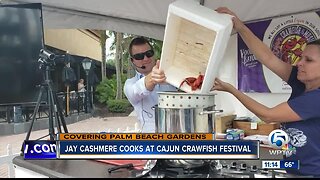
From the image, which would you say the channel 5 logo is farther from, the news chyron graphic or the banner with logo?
the banner with logo

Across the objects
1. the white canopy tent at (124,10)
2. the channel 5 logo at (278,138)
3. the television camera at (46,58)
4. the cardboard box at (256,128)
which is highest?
the white canopy tent at (124,10)

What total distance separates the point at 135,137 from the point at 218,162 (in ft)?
1.06

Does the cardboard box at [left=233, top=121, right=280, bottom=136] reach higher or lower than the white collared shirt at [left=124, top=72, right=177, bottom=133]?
lower

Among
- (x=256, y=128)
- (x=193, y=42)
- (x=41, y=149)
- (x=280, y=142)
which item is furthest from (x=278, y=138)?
(x=256, y=128)

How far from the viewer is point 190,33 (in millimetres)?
1215

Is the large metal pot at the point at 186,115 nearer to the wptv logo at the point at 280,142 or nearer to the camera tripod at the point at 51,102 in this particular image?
the wptv logo at the point at 280,142

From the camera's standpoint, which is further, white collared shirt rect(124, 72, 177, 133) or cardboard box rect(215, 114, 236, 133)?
cardboard box rect(215, 114, 236, 133)

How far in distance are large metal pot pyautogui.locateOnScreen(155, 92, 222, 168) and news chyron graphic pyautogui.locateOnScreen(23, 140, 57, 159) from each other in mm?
385

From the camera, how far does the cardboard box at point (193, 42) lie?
111cm

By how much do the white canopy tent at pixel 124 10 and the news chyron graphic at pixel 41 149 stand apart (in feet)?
3.86

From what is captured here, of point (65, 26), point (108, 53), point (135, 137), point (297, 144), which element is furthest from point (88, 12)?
point (108, 53)

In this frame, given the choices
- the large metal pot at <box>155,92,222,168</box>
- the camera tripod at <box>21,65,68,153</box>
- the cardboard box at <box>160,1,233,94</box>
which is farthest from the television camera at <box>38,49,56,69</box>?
the large metal pot at <box>155,92,222,168</box>

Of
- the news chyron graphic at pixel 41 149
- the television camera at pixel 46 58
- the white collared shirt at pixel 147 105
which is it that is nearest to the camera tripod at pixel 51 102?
the television camera at pixel 46 58

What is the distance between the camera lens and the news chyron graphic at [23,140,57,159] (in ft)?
3.73
